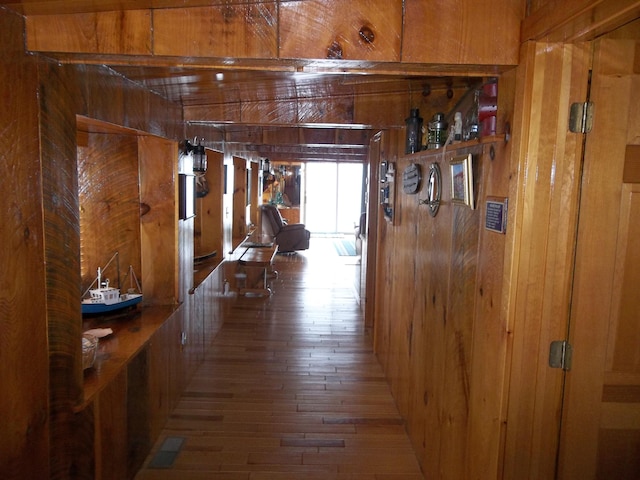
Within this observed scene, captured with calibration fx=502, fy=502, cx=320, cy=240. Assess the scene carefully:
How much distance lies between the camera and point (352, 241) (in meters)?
12.6

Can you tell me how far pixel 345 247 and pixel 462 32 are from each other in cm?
1002

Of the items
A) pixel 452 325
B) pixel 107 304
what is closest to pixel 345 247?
pixel 107 304

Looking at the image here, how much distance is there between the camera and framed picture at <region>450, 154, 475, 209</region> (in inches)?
78.9

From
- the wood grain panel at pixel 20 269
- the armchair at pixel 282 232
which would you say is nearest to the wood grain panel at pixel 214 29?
the wood grain panel at pixel 20 269

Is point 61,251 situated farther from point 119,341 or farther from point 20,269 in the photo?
point 119,341

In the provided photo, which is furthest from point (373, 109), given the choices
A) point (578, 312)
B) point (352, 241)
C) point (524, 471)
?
point (352, 241)

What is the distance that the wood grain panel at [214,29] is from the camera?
1541 mm

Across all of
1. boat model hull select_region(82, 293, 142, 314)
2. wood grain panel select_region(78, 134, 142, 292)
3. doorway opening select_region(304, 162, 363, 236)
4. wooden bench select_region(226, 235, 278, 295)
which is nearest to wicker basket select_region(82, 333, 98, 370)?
boat model hull select_region(82, 293, 142, 314)

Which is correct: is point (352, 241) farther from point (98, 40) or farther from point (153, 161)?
point (98, 40)

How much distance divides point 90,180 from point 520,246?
8.53ft

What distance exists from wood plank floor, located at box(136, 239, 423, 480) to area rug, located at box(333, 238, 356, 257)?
482 centimetres

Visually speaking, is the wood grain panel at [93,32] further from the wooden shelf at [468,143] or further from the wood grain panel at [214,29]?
the wooden shelf at [468,143]

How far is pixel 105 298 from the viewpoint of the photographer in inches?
121

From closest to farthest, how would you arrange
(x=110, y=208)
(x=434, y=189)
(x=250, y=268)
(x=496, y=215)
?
(x=496, y=215)
(x=434, y=189)
(x=110, y=208)
(x=250, y=268)
